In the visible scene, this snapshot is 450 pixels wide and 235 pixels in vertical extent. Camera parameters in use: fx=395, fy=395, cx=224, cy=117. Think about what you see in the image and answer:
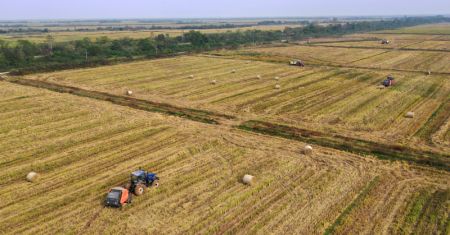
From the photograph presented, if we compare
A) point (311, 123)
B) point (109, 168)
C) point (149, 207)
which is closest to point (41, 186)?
point (109, 168)

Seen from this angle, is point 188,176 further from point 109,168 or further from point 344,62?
point 344,62

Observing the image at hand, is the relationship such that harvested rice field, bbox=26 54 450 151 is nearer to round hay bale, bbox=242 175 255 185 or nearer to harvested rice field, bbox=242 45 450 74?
harvested rice field, bbox=242 45 450 74

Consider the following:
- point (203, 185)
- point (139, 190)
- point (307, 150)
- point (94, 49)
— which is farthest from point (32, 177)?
point (94, 49)

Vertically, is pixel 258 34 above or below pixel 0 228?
above

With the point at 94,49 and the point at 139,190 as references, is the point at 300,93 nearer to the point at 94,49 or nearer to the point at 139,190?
the point at 139,190

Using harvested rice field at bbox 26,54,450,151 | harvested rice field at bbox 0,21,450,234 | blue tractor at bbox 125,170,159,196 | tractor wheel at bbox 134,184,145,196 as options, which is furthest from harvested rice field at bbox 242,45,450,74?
tractor wheel at bbox 134,184,145,196
